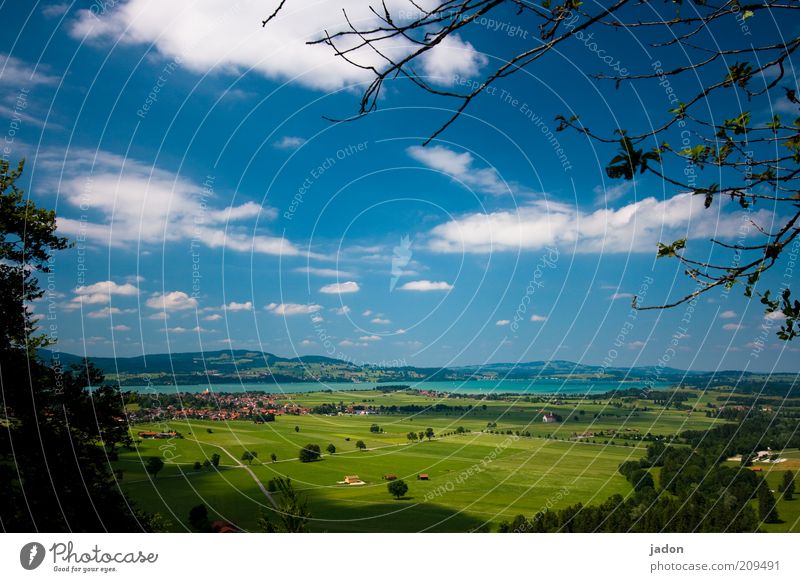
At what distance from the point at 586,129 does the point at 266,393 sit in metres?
23.8

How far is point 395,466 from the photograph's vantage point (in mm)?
28156

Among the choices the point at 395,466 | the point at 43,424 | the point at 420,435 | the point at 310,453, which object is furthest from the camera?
the point at 420,435

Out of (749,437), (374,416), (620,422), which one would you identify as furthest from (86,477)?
(620,422)

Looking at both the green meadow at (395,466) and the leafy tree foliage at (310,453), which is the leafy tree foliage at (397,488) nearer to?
the green meadow at (395,466)

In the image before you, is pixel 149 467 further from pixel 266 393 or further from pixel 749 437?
pixel 749 437
